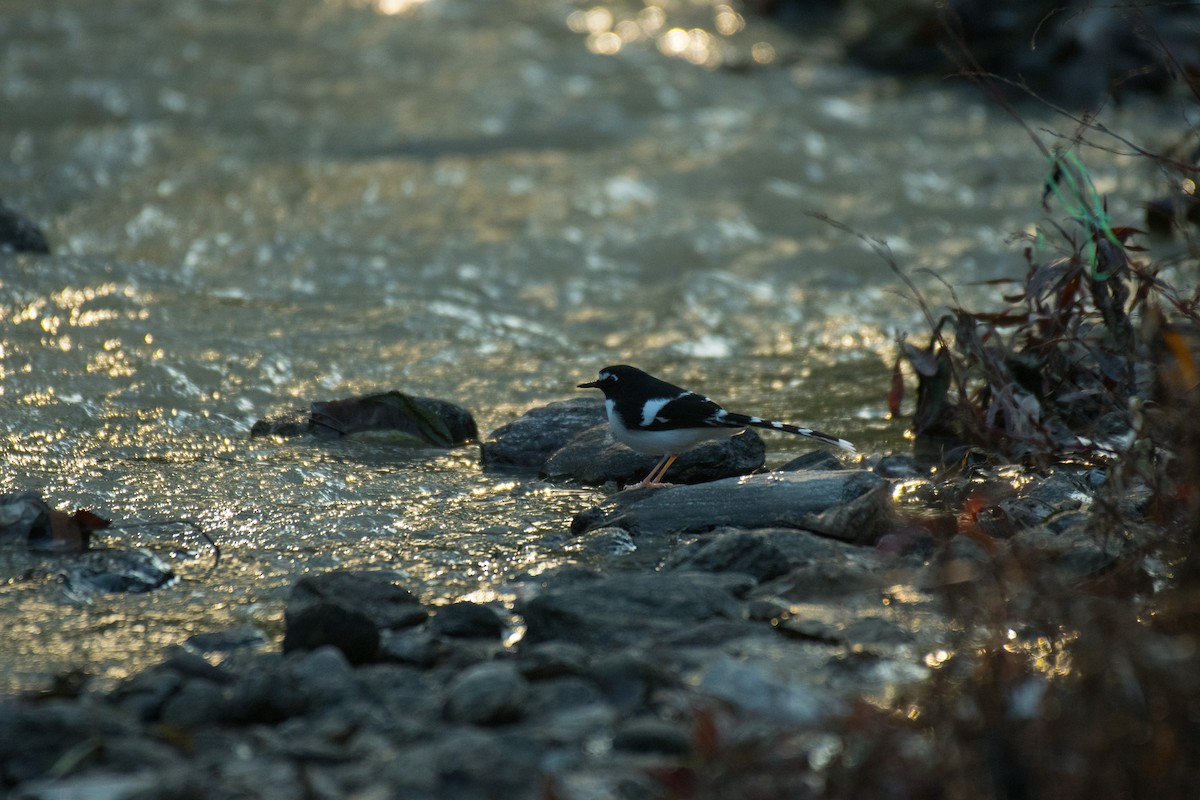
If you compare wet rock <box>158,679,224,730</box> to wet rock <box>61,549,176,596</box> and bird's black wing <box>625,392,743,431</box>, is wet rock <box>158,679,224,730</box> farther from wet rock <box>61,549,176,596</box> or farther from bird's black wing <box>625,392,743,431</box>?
bird's black wing <box>625,392,743,431</box>

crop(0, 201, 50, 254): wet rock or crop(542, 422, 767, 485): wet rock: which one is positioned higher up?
A: crop(0, 201, 50, 254): wet rock

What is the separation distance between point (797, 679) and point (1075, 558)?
1.14 meters

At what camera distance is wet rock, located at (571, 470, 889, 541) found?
4.88m

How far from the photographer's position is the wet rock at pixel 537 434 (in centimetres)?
601

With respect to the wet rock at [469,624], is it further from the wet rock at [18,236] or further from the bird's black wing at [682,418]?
the wet rock at [18,236]

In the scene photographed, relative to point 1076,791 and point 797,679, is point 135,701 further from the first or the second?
point 1076,791

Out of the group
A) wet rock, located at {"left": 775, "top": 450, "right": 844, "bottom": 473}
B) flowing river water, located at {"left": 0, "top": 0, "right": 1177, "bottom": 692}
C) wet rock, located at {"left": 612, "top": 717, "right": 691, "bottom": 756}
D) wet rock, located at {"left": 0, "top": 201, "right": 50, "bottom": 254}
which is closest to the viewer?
wet rock, located at {"left": 612, "top": 717, "right": 691, "bottom": 756}

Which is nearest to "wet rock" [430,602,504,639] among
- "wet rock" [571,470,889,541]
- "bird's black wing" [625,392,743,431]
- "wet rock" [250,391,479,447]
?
"wet rock" [571,470,889,541]

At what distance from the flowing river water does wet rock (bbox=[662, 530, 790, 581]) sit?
551 mm

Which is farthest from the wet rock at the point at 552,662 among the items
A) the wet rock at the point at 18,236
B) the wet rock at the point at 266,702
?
the wet rock at the point at 18,236

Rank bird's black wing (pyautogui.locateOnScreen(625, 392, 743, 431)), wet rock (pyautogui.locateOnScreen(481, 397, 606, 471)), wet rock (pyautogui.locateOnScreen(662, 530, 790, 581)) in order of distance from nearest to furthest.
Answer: wet rock (pyautogui.locateOnScreen(662, 530, 790, 581)) → bird's black wing (pyautogui.locateOnScreen(625, 392, 743, 431)) → wet rock (pyautogui.locateOnScreen(481, 397, 606, 471))

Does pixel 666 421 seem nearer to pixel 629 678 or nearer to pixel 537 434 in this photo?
pixel 537 434

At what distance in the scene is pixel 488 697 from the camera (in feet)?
10.8

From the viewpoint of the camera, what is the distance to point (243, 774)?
3094 millimetres
